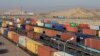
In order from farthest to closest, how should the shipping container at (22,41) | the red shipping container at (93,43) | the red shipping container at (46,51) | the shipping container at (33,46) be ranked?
the shipping container at (22,41)
the red shipping container at (93,43)
the shipping container at (33,46)
the red shipping container at (46,51)

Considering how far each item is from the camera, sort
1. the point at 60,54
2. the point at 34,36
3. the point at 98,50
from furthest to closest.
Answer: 1. the point at 34,36
2. the point at 98,50
3. the point at 60,54

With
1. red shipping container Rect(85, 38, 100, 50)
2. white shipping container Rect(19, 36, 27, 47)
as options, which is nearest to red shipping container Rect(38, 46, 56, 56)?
red shipping container Rect(85, 38, 100, 50)

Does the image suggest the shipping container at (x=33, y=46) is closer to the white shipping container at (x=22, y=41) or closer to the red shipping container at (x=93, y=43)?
the white shipping container at (x=22, y=41)

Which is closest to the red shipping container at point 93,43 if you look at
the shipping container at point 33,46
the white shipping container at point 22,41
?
the shipping container at point 33,46

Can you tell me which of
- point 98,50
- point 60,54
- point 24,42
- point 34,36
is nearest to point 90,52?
point 98,50

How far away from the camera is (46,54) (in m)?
32.5

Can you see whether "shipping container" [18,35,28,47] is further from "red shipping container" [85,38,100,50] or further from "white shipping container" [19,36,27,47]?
"red shipping container" [85,38,100,50]

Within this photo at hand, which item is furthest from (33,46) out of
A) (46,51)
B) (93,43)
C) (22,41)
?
(93,43)

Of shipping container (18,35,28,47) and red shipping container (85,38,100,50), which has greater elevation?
red shipping container (85,38,100,50)

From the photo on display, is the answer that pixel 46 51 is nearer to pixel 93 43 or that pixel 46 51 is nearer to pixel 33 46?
pixel 33 46

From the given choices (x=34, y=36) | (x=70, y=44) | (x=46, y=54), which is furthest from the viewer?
(x=34, y=36)

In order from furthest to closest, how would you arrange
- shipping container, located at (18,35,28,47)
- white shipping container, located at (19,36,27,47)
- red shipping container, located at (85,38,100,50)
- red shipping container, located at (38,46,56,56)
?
shipping container, located at (18,35,28,47)
white shipping container, located at (19,36,27,47)
red shipping container, located at (85,38,100,50)
red shipping container, located at (38,46,56,56)

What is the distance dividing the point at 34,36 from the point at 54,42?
8781 millimetres

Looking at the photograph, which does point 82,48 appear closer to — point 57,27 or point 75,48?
point 75,48
